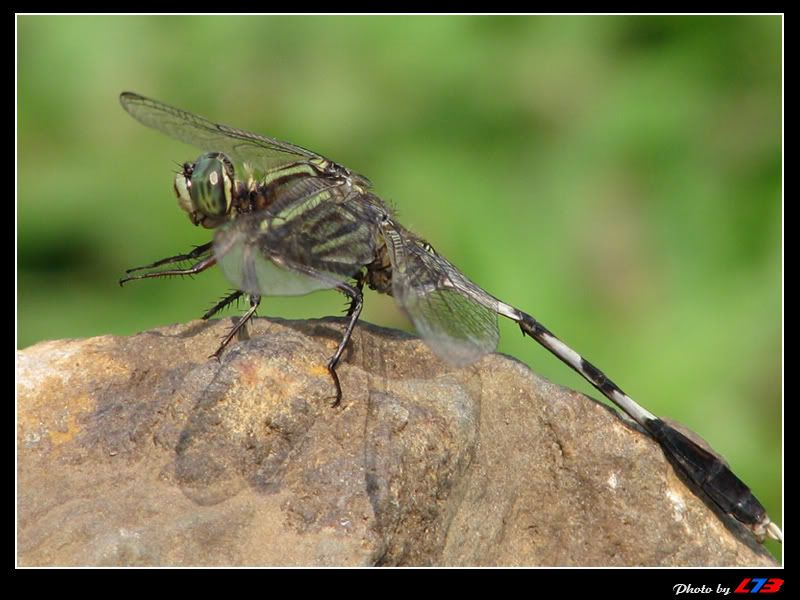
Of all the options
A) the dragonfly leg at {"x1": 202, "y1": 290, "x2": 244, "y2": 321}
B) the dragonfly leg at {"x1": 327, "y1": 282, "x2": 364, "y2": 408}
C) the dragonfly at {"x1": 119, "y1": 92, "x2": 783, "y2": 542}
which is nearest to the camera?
the dragonfly leg at {"x1": 327, "y1": 282, "x2": 364, "y2": 408}

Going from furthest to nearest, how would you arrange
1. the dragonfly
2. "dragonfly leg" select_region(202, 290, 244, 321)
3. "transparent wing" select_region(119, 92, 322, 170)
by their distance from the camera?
"transparent wing" select_region(119, 92, 322, 170)
"dragonfly leg" select_region(202, 290, 244, 321)
the dragonfly

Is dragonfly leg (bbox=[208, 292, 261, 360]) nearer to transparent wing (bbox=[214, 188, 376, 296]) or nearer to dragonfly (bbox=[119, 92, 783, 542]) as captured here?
dragonfly (bbox=[119, 92, 783, 542])

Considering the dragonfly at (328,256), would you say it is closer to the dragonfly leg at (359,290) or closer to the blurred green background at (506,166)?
the dragonfly leg at (359,290)

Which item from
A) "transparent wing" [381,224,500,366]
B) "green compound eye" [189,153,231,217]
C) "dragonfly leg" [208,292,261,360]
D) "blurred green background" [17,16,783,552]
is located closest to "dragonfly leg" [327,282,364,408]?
"transparent wing" [381,224,500,366]

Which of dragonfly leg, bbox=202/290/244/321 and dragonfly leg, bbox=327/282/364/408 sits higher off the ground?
dragonfly leg, bbox=327/282/364/408

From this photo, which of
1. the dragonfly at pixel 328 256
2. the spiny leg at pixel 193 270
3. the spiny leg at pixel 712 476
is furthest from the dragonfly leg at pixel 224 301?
the spiny leg at pixel 712 476

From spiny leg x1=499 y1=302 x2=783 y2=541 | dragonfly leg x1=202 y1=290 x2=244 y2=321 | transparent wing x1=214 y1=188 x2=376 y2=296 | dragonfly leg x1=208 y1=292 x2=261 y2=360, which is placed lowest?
spiny leg x1=499 y1=302 x2=783 y2=541

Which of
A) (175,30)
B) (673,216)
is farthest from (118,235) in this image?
(673,216)

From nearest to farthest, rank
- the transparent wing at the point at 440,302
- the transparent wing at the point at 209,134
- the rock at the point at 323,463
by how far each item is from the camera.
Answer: the rock at the point at 323,463 → the transparent wing at the point at 440,302 → the transparent wing at the point at 209,134

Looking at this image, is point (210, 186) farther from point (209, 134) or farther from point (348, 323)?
point (348, 323)
